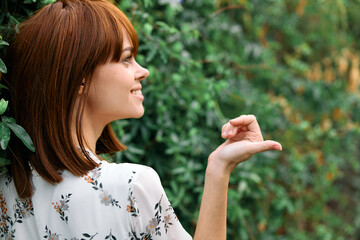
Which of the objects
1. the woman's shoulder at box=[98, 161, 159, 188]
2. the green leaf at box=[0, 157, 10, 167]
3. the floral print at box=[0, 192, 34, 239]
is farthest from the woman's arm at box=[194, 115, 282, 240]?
the green leaf at box=[0, 157, 10, 167]

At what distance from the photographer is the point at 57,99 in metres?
1.05

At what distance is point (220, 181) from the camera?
998 mm

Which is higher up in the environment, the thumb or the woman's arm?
the thumb

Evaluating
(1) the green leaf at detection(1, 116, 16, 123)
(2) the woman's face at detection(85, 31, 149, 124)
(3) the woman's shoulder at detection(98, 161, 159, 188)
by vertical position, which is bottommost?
(3) the woman's shoulder at detection(98, 161, 159, 188)

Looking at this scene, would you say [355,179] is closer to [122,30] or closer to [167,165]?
[167,165]

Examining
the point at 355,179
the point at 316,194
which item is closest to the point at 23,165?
the point at 316,194

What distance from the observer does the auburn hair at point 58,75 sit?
3.40 ft

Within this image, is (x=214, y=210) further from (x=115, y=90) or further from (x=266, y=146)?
(x=115, y=90)

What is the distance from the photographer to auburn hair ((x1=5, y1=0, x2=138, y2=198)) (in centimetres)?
104

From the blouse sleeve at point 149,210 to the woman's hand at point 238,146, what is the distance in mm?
140

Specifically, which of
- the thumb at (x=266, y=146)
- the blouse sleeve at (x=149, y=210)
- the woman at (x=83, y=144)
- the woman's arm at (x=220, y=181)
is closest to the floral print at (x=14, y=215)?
the woman at (x=83, y=144)

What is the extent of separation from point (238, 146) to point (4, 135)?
0.54 meters

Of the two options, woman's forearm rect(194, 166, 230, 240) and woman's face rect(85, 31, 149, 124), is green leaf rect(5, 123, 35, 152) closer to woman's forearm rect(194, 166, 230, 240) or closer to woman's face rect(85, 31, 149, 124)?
woman's face rect(85, 31, 149, 124)

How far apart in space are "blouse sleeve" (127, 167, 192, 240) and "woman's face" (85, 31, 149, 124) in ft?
0.72
